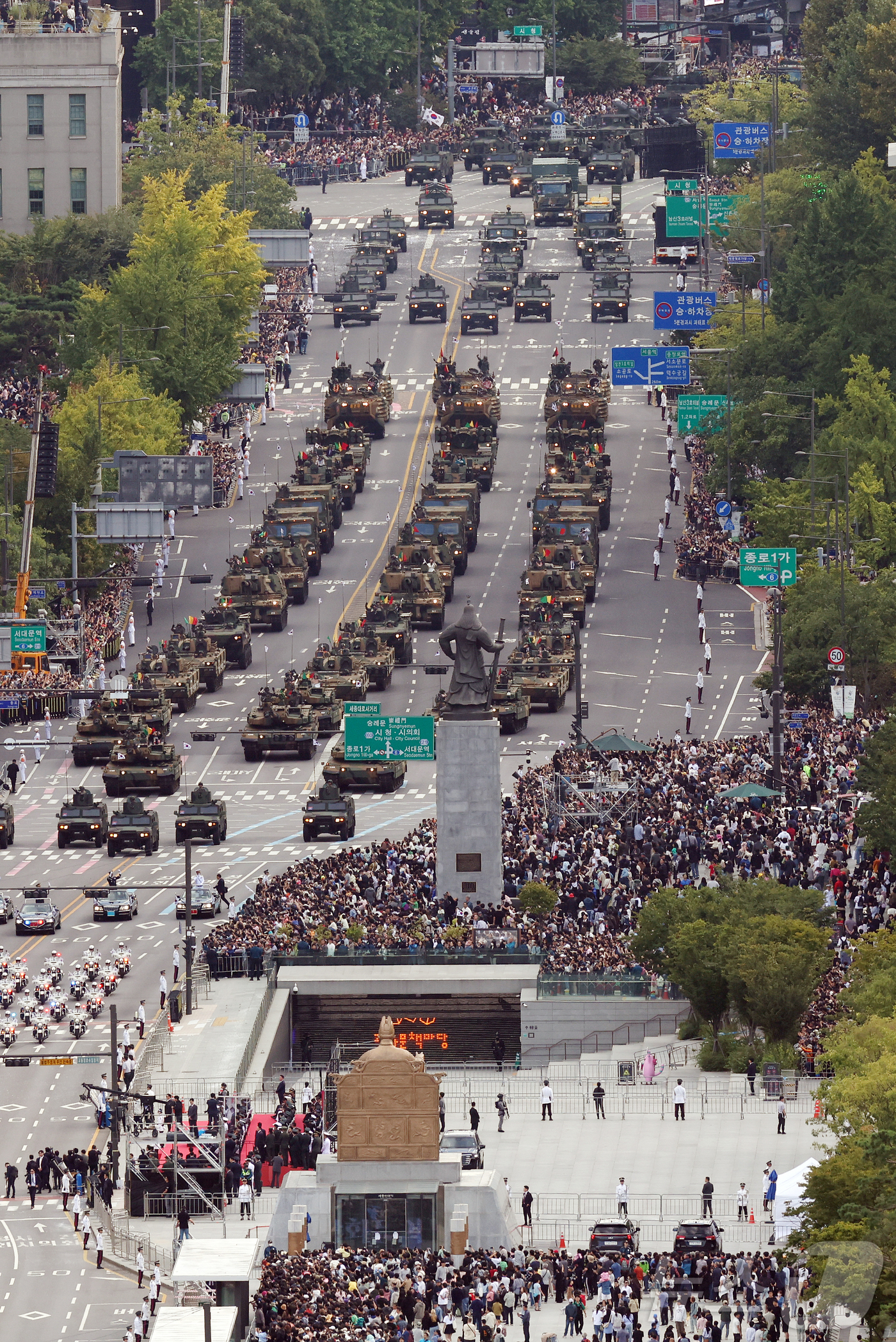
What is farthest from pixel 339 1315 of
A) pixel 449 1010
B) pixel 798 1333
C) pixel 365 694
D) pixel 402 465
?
pixel 402 465

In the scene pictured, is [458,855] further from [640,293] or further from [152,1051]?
[640,293]

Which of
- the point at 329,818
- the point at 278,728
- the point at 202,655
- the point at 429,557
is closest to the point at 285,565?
the point at 429,557

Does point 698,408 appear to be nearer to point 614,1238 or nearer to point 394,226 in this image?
point 394,226

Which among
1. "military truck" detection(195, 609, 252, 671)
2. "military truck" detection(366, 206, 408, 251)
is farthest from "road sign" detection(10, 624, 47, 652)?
"military truck" detection(366, 206, 408, 251)

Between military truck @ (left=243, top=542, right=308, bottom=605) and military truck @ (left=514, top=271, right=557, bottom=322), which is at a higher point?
military truck @ (left=514, top=271, right=557, bottom=322)

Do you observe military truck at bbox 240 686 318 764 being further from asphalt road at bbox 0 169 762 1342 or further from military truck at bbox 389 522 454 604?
military truck at bbox 389 522 454 604

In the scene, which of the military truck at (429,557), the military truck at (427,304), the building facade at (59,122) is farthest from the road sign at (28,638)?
the building facade at (59,122)

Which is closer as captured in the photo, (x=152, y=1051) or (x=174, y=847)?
(x=152, y=1051)

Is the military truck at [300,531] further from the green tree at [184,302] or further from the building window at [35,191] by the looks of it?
the building window at [35,191]
